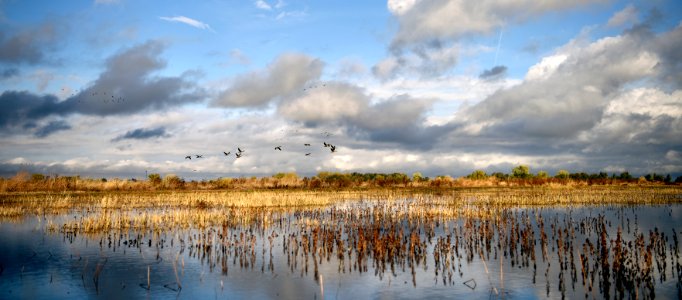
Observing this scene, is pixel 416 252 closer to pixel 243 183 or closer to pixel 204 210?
pixel 204 210

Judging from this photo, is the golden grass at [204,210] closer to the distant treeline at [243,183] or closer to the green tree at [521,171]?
the distant treeline at [243,183]

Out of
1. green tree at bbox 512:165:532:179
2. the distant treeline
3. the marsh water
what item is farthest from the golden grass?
green tree at bbox 512:165:532:179

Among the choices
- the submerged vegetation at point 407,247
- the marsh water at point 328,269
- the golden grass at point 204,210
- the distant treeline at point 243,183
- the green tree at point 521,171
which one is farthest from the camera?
the green tree at point 521,171

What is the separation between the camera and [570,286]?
1193 cm

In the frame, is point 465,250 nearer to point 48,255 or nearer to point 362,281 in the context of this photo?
point 362,281

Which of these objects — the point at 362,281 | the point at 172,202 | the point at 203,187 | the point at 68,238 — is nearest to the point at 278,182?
the point at 203,187

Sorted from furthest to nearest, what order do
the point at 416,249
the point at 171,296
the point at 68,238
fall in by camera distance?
the point at 68,238
the point at 416,249
the point at 171,296

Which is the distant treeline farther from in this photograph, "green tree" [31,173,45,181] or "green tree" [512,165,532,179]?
"green tree" [512,165,532,179]

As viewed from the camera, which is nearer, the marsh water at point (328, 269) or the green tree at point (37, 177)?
the marsh water at point (328, 269)

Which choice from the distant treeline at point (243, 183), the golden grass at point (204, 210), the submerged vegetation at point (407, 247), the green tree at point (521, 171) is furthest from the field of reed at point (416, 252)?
the green tree at point (521, 171)

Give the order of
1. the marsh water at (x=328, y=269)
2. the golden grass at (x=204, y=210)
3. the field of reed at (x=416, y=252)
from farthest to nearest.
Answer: the golden grass at (x=204, y=210), the field of reed at (x=416, y=252), the marsh water at (x=328, y=269)

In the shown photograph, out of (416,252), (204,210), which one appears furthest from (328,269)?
(204,210)

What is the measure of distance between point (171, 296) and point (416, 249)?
8205 millimetres

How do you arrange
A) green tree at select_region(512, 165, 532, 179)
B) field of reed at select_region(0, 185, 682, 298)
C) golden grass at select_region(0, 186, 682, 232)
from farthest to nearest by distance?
green tree at select_region(512, 165, 532, 179) < golden grass at select_region(0, 186, 682, 232) < field of reed at select_region(0, 185, 682, 298)
